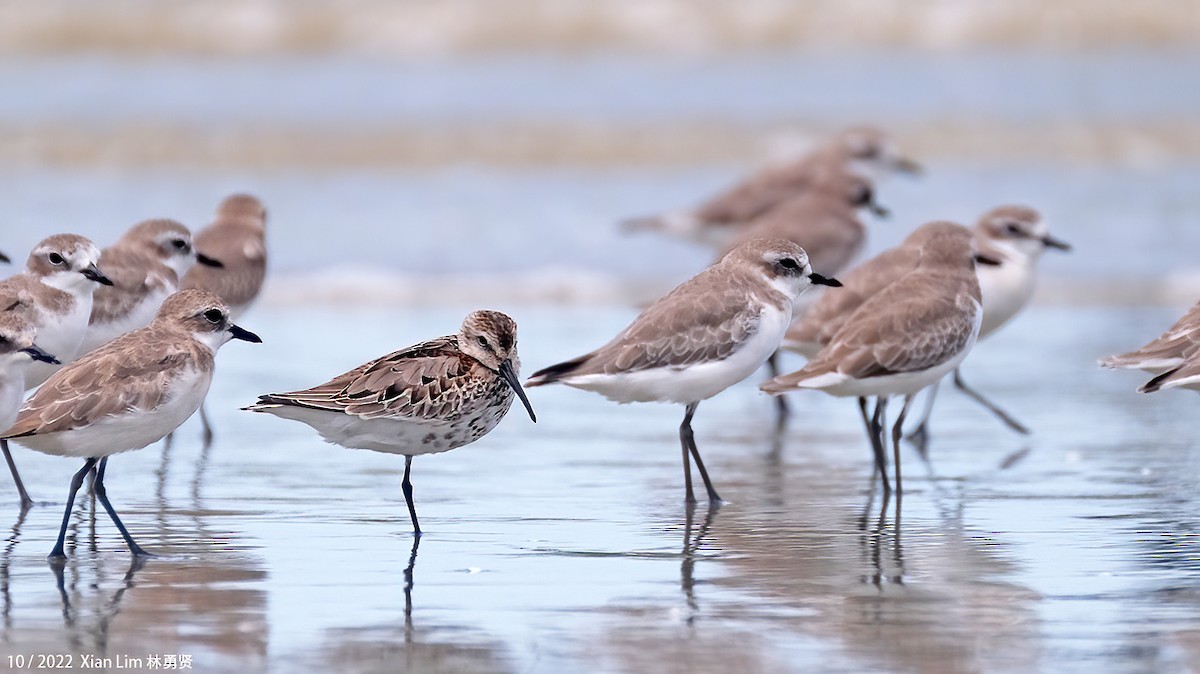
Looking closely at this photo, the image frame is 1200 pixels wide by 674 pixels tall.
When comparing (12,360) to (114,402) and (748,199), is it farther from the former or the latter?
(748,199)

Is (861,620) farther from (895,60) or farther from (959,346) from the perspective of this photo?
(895,60)

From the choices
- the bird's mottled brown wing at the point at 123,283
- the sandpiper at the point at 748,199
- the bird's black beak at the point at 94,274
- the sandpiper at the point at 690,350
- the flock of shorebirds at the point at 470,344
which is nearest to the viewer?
the flock of shorebirds at the point at 470,344

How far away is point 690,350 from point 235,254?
3243 millimetres

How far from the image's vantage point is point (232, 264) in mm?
9359

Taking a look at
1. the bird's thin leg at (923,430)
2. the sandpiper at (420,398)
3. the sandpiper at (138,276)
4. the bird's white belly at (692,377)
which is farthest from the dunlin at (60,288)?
the bird's thin leg at (923,430)

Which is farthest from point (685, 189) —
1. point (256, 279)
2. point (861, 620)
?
point (861, 620)

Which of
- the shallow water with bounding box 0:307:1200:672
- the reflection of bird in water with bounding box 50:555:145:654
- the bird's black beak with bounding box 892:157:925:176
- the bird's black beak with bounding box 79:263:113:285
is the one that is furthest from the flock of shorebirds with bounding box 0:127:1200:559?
the bird's black beak with bounding box 892:157:925:176

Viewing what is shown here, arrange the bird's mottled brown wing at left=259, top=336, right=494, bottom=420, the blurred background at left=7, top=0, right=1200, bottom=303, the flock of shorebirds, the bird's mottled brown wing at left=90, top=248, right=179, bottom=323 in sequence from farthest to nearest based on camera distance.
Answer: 1. the blurred background at left=7, top=0, right=1200, bottom=303
2. the bird's mottled brown wing at left=90, top=248, right=179, bottom=323
3. the bird's mottled brown wing at left=259, top=336, right=494, bottom=420
4. the flock of shorebirds

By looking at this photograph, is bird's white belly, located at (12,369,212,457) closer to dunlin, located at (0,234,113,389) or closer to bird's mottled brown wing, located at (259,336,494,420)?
bird's mottled brown wing, located at (259,336,494,420)

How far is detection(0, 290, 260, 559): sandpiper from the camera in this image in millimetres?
5980

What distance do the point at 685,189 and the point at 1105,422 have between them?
1017 cm

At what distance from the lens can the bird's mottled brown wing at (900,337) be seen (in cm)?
739

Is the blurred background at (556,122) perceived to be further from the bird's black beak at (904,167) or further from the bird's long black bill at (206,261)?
the bird's long black bill at (206,261)

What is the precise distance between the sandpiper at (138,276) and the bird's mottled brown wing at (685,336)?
231 centimetres
